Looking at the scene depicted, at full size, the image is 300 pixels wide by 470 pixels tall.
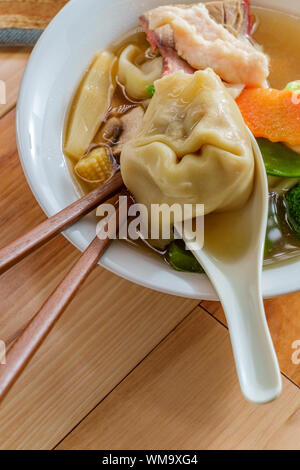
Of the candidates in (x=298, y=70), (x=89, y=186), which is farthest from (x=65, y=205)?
(x=298, y=70)

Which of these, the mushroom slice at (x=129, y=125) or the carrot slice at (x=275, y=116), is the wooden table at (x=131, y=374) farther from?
the carrot slice at (x=275, y=116)

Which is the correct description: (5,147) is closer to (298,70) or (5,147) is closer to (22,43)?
(22,43)

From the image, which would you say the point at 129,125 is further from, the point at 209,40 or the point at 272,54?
the point at 272,54

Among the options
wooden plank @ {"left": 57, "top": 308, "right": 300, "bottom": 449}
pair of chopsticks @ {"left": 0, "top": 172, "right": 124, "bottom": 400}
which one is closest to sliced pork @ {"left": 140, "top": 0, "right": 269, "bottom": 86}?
pair of chopsticks @ {"left": 0, "top": 172, "right": 124, "bottom": 400}

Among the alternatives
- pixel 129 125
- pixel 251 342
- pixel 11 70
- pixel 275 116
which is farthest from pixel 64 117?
pixel 251 342

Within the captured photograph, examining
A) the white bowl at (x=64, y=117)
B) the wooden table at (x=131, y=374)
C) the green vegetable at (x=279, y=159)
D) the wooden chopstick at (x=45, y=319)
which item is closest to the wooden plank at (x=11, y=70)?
the white bowl at (x=64, y=117)

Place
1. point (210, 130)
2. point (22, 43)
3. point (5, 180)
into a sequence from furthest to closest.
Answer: point (22, 43) < point (5, 180) < point (210, 130)
